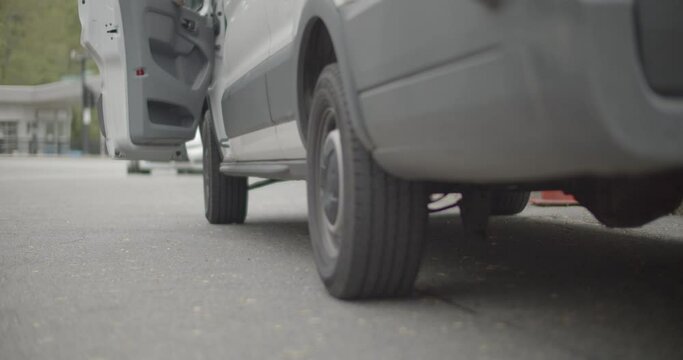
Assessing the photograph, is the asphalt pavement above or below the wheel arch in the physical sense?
below

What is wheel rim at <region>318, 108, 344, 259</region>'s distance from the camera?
3.04 meters

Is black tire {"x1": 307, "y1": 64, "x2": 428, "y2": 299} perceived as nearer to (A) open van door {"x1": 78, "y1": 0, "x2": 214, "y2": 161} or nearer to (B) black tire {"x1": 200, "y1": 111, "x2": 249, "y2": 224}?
(A) open van door {"x1": 78, "y1": 0, "x2": 214, "y2": 161}

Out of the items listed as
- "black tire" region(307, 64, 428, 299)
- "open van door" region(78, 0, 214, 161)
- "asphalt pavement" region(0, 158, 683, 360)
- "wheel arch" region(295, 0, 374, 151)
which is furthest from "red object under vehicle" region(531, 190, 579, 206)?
"black tire" region(307, 64, 428, 299)

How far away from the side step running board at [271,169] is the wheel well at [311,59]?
0.32m

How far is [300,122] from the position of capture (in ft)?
11.6

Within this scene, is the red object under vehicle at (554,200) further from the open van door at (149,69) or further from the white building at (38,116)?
the white building at (38,116)

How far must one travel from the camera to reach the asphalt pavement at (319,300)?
241cm

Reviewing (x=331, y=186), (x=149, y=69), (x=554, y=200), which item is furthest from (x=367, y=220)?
(x=554, y=200)

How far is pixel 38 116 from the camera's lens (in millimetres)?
58469

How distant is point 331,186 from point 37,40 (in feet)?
185

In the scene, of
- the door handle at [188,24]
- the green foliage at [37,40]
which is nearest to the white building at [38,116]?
the green foliage at [37,40]

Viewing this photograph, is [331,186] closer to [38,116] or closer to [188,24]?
[188,24]

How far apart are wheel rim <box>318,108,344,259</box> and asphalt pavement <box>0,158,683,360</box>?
0.24m

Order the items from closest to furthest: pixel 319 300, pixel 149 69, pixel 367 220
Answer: pixel 367 220, pixel 319 300, pixel 149 69
